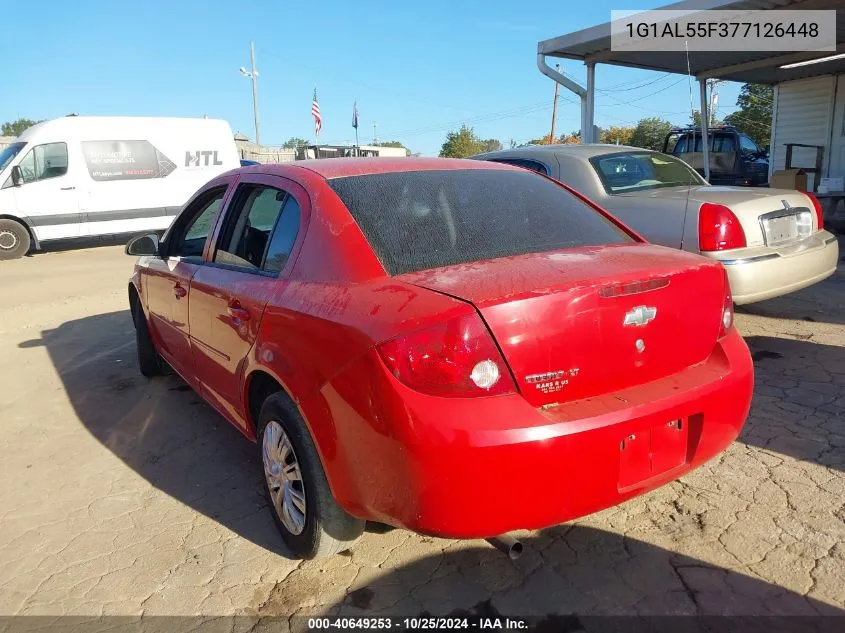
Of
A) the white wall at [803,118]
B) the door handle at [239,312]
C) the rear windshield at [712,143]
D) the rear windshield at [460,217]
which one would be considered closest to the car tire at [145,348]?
the door handle at [239,312]

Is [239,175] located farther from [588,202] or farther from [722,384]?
[722,384]

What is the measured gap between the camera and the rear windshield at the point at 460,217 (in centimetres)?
248

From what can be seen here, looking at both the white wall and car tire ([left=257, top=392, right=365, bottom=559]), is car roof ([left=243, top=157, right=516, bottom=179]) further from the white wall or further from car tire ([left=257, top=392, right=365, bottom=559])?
the white wall

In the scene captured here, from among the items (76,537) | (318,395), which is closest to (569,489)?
(318,395)

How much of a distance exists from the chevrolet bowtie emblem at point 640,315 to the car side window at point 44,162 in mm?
13335

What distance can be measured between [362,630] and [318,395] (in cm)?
83

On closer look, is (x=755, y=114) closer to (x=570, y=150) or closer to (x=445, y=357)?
(x=570, y=150)

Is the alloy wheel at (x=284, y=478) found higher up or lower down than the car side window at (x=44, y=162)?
lower down

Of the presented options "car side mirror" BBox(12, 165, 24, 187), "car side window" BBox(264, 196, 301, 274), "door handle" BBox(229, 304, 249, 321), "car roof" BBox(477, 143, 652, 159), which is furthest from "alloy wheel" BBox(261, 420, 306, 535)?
"car side mirror" BBox(12, 165, 24, 187)

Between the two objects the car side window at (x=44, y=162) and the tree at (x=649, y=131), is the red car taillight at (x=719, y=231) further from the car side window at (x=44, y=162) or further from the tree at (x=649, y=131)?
the tree at (x=649, y=131)

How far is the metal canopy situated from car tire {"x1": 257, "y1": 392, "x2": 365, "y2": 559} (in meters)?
9.21

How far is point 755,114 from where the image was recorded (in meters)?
42.6

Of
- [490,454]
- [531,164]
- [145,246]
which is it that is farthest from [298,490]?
[531,164]

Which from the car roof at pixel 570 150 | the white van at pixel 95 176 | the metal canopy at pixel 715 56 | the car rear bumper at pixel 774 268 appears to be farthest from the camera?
the white van at pixel 95 176
